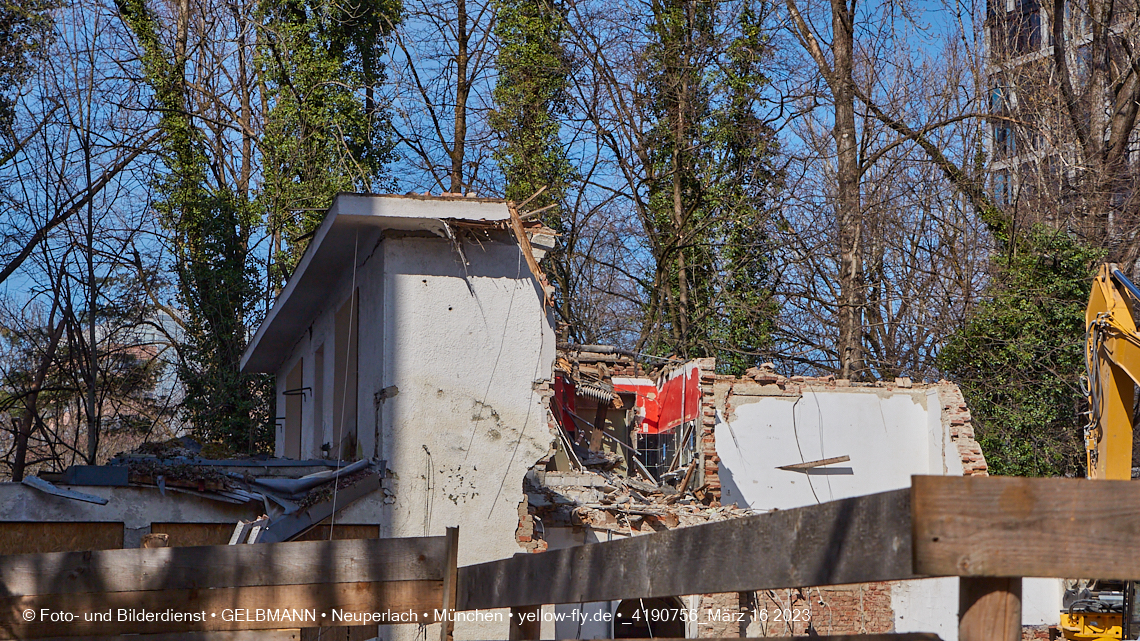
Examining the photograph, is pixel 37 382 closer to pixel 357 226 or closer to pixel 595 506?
pixel 357 226

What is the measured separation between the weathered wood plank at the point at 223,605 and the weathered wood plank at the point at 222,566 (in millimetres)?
24

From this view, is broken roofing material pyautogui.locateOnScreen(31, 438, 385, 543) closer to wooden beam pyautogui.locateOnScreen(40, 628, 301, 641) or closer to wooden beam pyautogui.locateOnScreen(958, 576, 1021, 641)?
wooden beam pyautogui.locateOnScreen(40, 628, 301, 641)

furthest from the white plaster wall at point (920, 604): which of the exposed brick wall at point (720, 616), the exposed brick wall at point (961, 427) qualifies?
the exposed brick wall at point (720, 616)

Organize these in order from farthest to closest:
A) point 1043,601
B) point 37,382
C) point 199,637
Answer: point 37,382 → point 1043,601 → point 199,637

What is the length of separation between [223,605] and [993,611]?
2813 millimetres

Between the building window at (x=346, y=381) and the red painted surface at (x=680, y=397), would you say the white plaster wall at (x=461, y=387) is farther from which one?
the red painted surface at (x=680, y=397)

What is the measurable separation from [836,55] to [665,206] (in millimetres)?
6516

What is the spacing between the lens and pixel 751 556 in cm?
190

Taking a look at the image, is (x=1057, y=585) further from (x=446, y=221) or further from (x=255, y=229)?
(x=255, y=229)

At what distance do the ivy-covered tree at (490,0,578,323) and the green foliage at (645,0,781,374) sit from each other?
254cm

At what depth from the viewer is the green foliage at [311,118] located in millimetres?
24000

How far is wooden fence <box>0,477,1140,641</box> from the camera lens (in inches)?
59.9

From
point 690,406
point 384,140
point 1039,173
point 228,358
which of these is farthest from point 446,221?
point 1039,173

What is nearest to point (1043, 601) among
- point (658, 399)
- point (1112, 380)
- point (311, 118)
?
point (658, 399)
